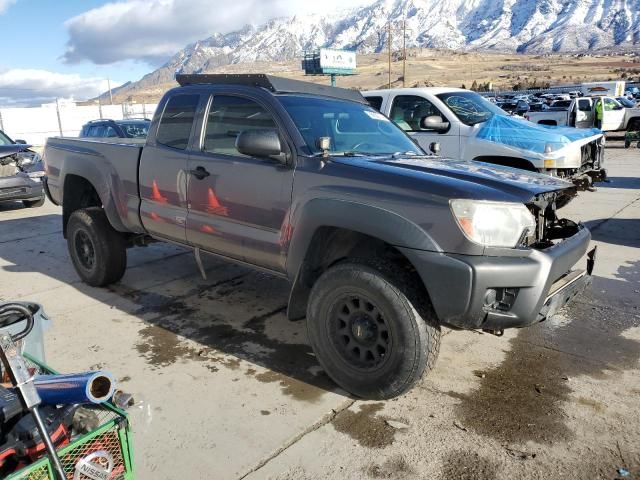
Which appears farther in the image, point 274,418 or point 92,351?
point 92,351

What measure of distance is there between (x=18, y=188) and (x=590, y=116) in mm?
19484

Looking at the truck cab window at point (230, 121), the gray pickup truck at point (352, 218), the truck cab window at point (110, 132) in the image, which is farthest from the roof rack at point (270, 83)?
the truck cab window at point (110, 132)

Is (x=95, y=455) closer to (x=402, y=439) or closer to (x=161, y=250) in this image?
(x=402, y=439)

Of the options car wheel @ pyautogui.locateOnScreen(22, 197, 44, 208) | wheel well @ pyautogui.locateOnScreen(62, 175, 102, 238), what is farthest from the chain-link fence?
wheel well @ pyautogui.locateOnScreen(62, 175, 102, 238)

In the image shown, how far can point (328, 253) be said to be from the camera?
349 centimetres

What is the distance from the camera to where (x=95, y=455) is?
2027 mm

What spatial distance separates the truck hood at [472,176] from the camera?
9.77 ft

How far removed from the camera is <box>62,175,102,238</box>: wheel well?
5.51 m

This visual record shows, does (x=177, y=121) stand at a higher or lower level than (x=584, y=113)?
higher

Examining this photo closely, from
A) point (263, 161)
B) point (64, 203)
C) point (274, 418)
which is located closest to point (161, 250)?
point (64, 203)

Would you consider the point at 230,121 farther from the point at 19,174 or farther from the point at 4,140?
the point at 4,140

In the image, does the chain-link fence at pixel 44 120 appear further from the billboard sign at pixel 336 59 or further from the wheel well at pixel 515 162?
the billboard sign at pixel 336 59

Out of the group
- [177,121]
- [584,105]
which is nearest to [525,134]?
[177,121]

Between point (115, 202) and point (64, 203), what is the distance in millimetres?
996
